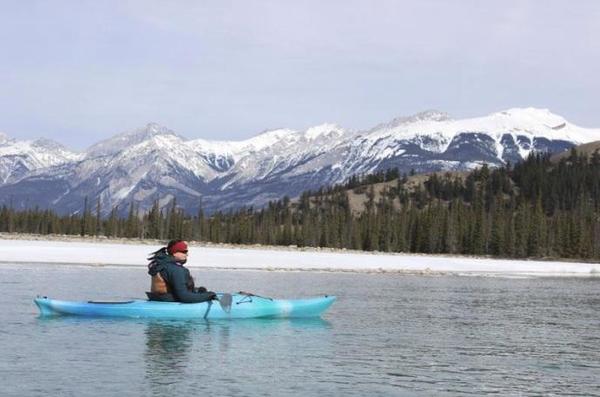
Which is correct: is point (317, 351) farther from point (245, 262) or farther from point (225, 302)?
point (245, 262)

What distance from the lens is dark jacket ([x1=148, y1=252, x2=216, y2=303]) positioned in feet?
102

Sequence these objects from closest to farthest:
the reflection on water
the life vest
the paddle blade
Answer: the reflection on water → the life vest → the paddle blade

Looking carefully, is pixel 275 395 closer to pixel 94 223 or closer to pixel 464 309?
pixel 464 309

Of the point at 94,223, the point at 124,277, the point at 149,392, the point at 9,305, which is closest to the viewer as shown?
the point at 149,392

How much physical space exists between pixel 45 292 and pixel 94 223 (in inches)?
5408

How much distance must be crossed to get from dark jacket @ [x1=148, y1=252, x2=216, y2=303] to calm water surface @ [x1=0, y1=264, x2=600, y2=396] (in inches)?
42.8

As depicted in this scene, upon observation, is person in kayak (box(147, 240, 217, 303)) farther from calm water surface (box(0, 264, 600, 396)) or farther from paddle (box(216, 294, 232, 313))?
calm water surface (box(0, 264, 600, 396))

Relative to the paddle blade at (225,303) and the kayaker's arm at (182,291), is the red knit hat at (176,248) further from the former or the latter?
the paddle blade at (225,303)

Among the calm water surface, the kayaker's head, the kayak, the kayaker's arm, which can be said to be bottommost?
the calm water surface

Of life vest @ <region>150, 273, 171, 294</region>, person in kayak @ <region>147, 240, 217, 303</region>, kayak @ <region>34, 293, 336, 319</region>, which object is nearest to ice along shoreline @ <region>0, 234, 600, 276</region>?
kayak @ <region>34, 293, 336, 319</region>

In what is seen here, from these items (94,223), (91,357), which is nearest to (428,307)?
(91,357)

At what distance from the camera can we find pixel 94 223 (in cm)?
17512

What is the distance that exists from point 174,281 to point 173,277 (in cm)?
31

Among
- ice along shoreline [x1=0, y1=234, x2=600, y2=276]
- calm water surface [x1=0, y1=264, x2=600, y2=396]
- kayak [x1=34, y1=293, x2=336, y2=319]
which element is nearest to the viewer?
calm water surface [x1=0, y1=264, x2=600, y2=396]
